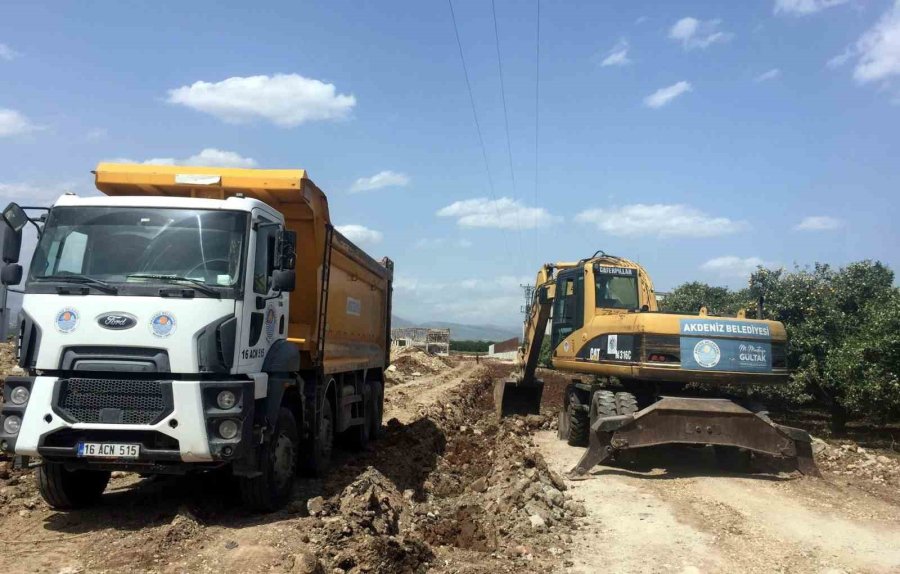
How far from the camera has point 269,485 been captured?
6.77m

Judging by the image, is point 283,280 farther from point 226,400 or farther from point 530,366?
point 530,366

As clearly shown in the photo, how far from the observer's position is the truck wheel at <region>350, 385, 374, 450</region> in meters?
11.2

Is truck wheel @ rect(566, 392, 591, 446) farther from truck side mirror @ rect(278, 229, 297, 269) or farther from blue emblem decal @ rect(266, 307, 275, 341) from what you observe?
truck side mirror @ rect(278, 229, 297, 269)

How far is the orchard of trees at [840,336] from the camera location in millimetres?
12797

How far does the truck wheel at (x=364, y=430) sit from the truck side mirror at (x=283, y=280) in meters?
4.81

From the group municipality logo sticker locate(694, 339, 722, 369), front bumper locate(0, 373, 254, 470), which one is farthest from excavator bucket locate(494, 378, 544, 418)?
front bumper locate(0, 373, 254, 470)

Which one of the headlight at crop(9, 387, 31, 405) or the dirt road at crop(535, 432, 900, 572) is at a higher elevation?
the headlight at crop(9, 387, 31, 405)

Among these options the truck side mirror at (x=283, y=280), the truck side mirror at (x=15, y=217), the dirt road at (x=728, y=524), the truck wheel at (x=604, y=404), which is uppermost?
the truck side mirror at (x=15, y=217)

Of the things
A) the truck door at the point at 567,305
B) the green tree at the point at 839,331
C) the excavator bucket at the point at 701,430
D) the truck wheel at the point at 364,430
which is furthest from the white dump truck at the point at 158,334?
the green tree at the point at 839,331

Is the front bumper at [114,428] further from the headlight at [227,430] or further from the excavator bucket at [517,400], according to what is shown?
the excavator bucket at [517,400]

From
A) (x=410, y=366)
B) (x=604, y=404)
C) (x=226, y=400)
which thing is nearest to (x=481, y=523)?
(x=226, y=400)

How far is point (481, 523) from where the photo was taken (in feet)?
23.6

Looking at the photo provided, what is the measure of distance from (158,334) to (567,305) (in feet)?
27.4

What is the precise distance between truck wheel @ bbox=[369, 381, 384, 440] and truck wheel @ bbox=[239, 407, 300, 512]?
4.54m
